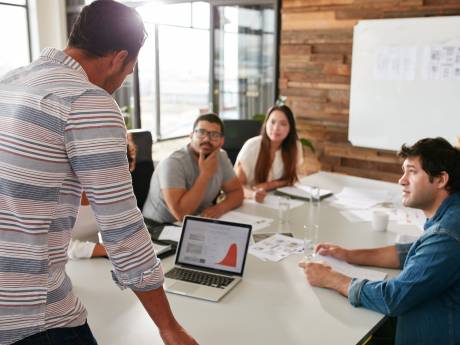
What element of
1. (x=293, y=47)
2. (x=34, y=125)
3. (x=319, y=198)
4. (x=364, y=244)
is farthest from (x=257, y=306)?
(x=293, y=47)

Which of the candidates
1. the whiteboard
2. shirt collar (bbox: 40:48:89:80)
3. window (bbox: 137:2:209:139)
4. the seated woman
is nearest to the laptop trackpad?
shirt collar (bbox: 40:48:89:80)

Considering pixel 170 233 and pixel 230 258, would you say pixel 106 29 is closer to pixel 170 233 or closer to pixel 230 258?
pixel 230 258

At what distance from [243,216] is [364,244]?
666 millimetres

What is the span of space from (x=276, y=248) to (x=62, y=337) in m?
1.20

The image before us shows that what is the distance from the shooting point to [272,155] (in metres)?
3.47

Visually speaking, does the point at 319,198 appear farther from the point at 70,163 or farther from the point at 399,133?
the point at 70,163

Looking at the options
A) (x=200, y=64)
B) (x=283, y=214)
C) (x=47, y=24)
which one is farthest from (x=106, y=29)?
(x=200, y=64)

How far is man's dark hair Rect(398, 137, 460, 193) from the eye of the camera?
64.9 inches

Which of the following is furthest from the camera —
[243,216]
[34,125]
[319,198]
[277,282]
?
[319,198]

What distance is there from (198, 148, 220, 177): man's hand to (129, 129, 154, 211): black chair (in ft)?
1.50

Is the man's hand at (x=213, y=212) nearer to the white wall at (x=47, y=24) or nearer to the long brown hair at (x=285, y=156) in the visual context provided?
the long brown hair at (x=285, y=156)

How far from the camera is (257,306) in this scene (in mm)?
1566

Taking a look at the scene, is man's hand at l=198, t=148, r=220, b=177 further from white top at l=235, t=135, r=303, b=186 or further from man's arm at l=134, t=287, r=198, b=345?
man's arm at l=134, t=287, r=198, b=345

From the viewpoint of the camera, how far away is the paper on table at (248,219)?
2416 millimetres
